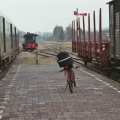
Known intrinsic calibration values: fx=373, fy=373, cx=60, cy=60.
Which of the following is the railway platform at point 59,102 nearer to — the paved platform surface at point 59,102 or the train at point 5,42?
the paved platform surface at point 59,102

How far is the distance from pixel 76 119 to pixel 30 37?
5254cm

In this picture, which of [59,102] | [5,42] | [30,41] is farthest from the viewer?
[30,41]

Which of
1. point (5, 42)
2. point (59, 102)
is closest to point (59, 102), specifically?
point (59, 102)

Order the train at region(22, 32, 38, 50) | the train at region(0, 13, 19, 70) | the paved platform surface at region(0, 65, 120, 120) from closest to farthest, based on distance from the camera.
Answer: the paved platform surface at region(0, 65, 120, 120) → the train at region(0, 13, 19, 70) → the train at region(22, 32, 38, 50)

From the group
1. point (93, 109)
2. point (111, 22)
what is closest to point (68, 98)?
point (93, 109)

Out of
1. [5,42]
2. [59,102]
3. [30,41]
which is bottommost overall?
[59,102]

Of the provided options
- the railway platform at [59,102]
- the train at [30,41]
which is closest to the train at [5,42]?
the railway platform at [59,102]

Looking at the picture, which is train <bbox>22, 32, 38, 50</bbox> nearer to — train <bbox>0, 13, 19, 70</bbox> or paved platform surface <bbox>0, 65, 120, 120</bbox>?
train <bbox>0, 13, 19, 70</bbox>

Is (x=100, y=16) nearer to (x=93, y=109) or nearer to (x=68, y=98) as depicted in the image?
(x=68, y=98)

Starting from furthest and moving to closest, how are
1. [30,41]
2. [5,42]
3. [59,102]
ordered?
[30,41]
[5,42]
[59,102]

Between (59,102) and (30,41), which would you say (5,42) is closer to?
(59,102)

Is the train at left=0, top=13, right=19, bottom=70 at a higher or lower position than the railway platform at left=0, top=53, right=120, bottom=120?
higher

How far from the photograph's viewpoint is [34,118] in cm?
775

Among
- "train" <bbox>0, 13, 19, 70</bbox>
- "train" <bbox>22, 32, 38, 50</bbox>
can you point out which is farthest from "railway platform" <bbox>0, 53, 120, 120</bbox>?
"train" <bbox>22, 32, 38, 50</bbox>
